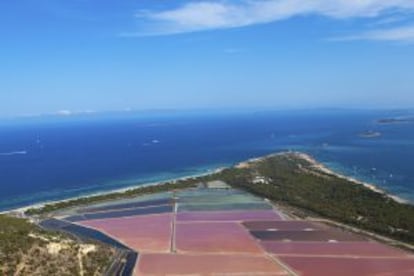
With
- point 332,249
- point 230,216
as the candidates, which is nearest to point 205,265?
point 332,249

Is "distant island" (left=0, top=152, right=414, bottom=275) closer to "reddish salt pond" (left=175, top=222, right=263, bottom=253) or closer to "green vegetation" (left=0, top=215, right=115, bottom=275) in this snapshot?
"green vegetation" (left=0, top=215, right=115, bottom=275)

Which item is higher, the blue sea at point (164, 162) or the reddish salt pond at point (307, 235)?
the blue sea at point (164, 162)

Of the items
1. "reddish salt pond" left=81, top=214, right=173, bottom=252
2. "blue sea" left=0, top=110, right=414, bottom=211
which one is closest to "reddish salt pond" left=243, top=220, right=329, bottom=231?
"reddish salt pond" left=81, top=214, right=173, bottom=252

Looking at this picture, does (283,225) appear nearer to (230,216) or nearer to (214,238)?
(230,216)

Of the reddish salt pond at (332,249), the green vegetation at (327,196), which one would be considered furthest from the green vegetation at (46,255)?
the green vegetation at (327,196)

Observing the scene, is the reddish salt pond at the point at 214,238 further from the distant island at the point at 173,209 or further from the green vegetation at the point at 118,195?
the green vegetation at the point at 118,195

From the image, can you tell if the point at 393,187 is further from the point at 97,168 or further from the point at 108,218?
the point at 97,168
